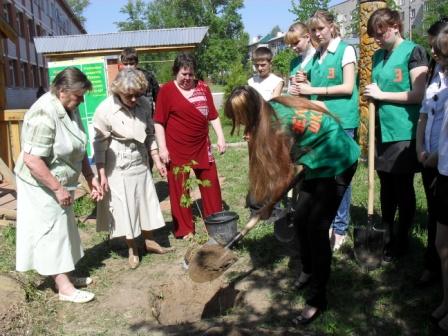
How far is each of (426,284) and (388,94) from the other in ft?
4.65

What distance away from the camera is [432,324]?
9.70 ft

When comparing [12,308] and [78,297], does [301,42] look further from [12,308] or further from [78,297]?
[12,308]

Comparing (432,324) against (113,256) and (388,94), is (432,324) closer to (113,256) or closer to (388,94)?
(388,94)

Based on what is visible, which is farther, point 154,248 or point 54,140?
point 154,248

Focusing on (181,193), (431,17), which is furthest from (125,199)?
(431,17)

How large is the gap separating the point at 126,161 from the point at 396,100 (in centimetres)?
233

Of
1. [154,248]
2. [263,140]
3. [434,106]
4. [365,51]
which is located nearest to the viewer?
[263,140]

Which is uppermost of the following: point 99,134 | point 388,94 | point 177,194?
point 388,94

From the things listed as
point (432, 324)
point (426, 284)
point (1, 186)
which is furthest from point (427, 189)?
point (1, 186)

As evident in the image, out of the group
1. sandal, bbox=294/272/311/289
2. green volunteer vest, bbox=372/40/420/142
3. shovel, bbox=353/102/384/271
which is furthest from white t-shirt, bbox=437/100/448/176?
sandal, bbox=294/272/311/289

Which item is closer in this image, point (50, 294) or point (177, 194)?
point (50, 294)

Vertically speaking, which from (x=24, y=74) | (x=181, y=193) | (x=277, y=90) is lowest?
(x=181, y=193)

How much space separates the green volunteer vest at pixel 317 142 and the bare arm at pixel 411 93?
702 mm

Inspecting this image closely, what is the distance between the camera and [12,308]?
3537mm
